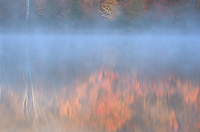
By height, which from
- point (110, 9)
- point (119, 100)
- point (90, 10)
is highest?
point (119, 100)

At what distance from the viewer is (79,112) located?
3166 millimetres

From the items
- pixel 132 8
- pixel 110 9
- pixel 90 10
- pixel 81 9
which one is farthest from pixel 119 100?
pixel 132 8

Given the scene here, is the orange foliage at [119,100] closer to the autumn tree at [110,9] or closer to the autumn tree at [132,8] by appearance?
the autumn tree at [110,9]

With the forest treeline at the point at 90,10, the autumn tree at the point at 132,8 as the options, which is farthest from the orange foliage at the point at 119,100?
the autumn tree at the point at 132,8

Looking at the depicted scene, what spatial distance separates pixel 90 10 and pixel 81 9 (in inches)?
69.4

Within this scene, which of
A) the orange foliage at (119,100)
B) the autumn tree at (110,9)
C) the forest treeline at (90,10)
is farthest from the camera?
the autumn tree at (110,9)

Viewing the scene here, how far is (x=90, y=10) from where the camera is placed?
27.6 meters

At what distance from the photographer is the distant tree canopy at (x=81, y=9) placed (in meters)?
26.0

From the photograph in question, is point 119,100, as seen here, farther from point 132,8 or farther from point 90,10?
point 132,8

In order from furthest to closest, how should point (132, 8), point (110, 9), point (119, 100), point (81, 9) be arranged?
point (132, 8) → point (110, 9) → point (81, 9) → point (119, 100)

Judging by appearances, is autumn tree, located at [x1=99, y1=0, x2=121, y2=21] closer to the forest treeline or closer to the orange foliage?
the forest treeline

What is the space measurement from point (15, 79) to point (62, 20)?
841 inches

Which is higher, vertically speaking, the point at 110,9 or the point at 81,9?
the point at 81,9

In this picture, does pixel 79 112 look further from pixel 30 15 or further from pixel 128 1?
pixel 128 1
